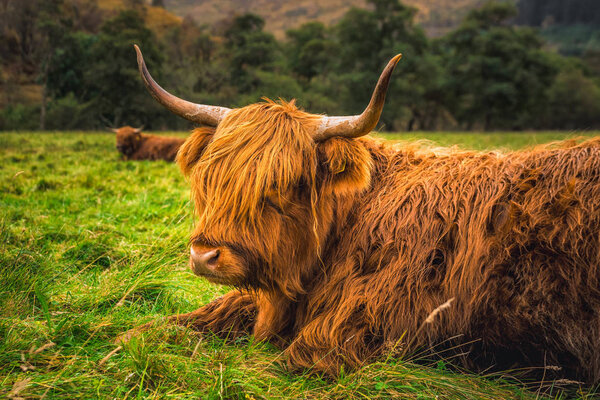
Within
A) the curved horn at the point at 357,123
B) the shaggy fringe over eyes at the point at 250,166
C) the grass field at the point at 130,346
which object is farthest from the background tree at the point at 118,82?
the curved horn at the point at 357,123

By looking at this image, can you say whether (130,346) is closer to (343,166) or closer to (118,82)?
(343,166)

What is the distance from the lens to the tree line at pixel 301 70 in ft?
95.1

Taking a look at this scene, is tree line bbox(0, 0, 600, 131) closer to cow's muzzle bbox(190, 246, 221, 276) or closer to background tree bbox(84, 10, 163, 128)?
background tree bbox(84, 10, 163, 128)

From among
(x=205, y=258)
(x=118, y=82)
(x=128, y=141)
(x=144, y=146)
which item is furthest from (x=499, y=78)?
(x=205, y=258)

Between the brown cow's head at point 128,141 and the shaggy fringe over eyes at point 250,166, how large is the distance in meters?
11.3

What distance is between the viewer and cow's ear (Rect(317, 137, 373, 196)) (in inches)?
89.5

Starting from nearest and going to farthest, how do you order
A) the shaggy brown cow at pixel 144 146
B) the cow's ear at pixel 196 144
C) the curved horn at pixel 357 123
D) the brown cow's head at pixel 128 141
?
the curved horn at pixel 357 123 < the cow's ear at pixel 196 144 < the shaggy brown cow at pixel 144 146 < the brown cow's head at pixel 128 141

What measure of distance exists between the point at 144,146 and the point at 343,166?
1155 cm

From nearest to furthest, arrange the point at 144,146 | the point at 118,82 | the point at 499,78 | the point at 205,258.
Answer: the point at 205,258 < the point at 144,146 < the point at 118,82 < the point at 499,78

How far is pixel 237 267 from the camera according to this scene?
208cm

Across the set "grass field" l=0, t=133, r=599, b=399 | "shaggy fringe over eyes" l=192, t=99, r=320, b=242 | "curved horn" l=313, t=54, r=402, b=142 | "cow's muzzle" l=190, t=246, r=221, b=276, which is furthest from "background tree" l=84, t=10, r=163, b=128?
"cow's muzzle" l=190, t=246, r=221, b=276

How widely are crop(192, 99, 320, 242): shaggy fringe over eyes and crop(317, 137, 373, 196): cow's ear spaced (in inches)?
3.3

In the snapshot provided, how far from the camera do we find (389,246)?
2262 mm

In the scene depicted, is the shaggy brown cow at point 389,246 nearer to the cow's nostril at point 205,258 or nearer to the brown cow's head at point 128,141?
the cow's nostril at point 205,258
